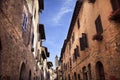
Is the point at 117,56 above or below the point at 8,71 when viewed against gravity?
above

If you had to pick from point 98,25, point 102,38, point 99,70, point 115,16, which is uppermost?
point 98,25

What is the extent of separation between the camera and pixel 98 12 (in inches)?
431

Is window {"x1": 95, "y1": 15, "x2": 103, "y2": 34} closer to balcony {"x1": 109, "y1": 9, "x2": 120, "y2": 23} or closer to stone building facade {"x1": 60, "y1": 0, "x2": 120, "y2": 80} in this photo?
stone building facade {"x1": 60, "y1": 0, "x2": 120, "y2": 80}

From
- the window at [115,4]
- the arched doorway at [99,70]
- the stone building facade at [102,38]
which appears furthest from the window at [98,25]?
the arched doorway at [99,70]

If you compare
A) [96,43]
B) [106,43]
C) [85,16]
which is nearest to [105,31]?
[106,43]

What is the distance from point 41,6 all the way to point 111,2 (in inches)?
559

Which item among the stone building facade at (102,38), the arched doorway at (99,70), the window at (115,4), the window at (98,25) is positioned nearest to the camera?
the window at (115,4)

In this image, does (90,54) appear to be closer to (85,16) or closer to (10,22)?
(85,16)

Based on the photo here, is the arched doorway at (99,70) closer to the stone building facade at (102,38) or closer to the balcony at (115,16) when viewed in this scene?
the stone building facade at (102,38)

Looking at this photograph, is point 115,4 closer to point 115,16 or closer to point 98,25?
point 115,16

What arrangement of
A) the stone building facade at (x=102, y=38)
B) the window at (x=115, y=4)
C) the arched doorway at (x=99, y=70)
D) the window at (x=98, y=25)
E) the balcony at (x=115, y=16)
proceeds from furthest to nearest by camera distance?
the arched doorway at (x=99, y=70), the window at (x=98, y=25), the stone building facade at (x=102, y=38), the window at (x=115, y=4), the balcony at (x=115, y=16)

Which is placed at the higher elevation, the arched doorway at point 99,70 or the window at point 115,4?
the window at point 115,4

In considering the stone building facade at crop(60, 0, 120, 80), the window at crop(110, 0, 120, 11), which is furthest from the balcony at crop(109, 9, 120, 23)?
the window at crop(110, 0, 120, 11)

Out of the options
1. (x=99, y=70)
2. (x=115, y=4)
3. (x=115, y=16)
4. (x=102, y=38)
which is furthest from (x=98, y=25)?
(x=99, y=70)
